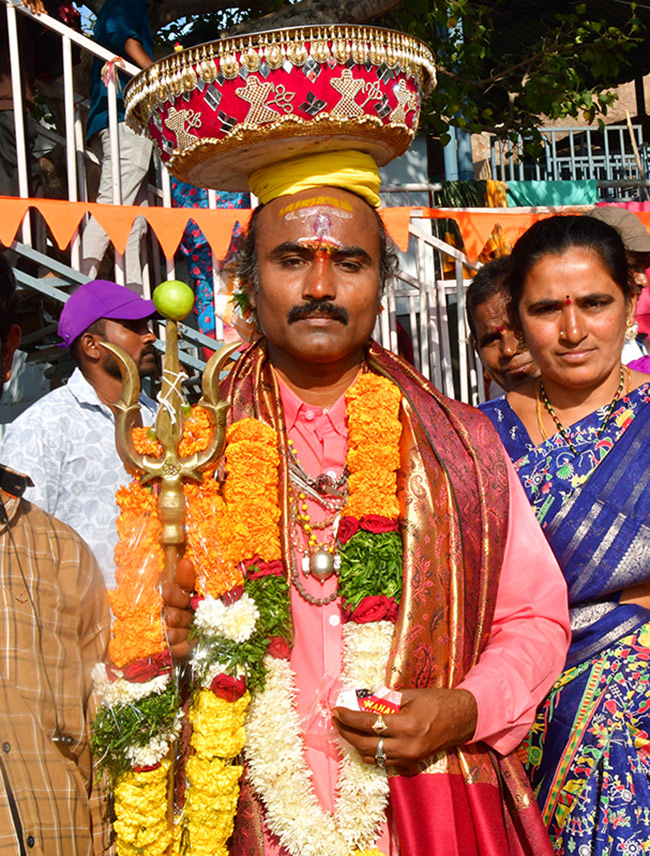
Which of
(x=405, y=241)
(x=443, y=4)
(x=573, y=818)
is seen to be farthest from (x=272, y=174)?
(x=443, y=4)

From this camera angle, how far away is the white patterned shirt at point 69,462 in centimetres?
377

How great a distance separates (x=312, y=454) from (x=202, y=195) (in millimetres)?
4741

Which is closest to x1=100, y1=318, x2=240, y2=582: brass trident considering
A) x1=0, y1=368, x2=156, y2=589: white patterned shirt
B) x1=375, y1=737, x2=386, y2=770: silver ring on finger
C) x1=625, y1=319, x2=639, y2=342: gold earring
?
x1=375, y1=737, x2=386, y2=770: silver ring on finger

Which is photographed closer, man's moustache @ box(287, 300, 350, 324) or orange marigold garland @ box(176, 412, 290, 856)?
orange marigold garland @ box(176, 412, 290, 856)

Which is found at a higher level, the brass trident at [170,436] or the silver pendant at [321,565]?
the brass trident at [170,436]

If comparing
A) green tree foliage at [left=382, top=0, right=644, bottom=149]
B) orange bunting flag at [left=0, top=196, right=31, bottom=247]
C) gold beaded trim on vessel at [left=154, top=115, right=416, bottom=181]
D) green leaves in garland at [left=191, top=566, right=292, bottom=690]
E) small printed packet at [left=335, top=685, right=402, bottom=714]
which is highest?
green tree foliage at [left=382, top=0, right=644, bottom=149]

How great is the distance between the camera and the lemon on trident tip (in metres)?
1.93

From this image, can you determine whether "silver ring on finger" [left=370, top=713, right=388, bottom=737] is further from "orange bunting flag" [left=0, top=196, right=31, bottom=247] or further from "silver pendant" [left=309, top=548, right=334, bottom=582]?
"orange bunting flag" [left=0, top=196, right=31, bottom=247]

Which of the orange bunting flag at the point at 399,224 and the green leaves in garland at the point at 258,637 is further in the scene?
the orange bunting flag at the point at 399,224

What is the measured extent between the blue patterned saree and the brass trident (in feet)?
3.63

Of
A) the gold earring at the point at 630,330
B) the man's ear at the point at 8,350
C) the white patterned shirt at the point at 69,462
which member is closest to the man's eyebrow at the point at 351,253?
the man's ear at the point at 8,350

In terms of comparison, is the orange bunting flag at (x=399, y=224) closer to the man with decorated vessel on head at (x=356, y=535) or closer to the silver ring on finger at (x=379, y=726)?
the man with decorated vessel on head at (x=356, y=535)

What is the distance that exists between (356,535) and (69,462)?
204 centimetres

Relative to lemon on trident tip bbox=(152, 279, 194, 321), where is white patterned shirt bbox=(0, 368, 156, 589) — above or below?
below
